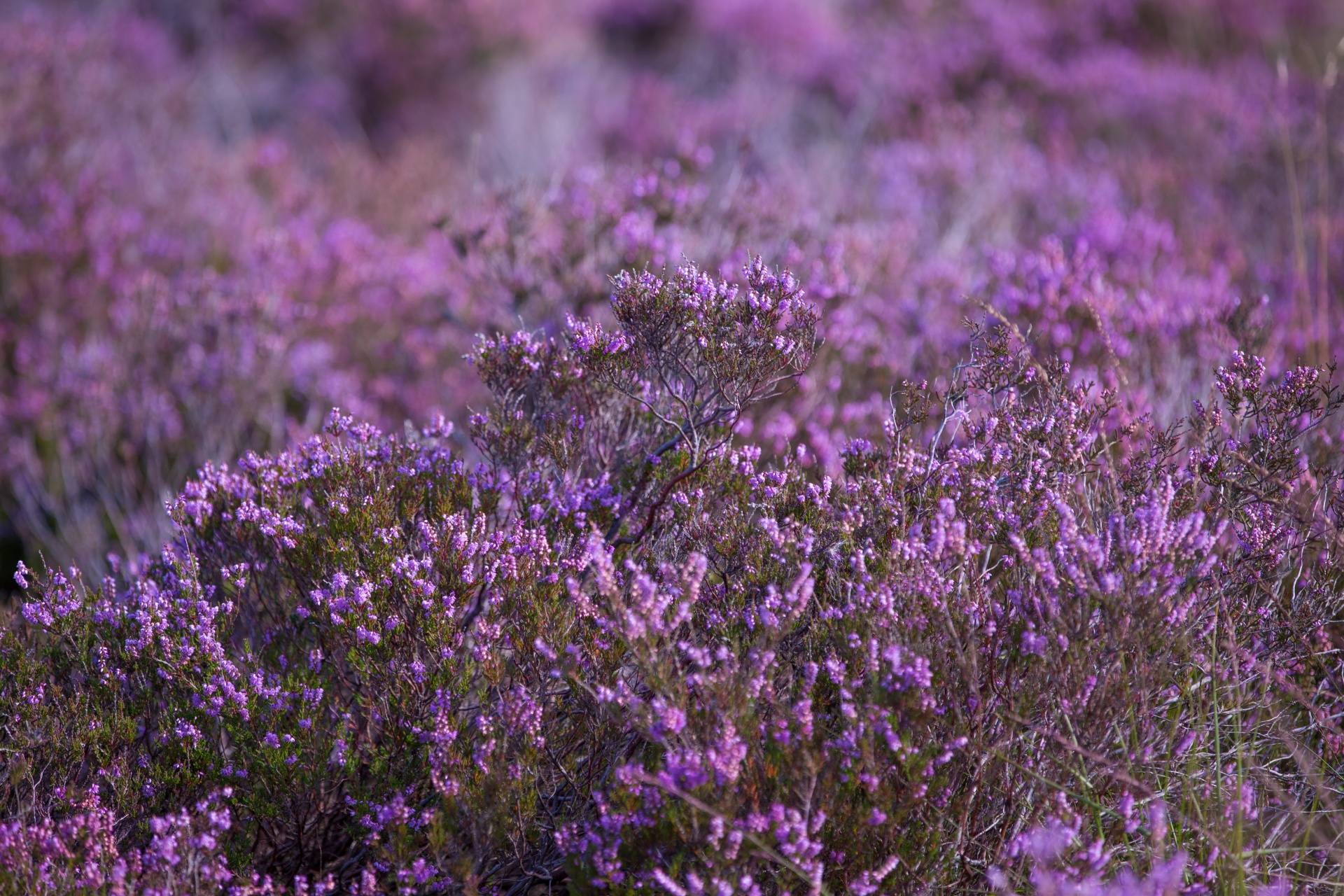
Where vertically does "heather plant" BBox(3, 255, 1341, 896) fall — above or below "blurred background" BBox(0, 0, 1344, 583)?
below

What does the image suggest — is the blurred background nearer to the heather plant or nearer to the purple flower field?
the purple flower field

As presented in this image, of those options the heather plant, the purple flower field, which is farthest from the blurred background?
the heather plant

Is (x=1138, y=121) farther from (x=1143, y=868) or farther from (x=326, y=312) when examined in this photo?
(x=1143, y=868)

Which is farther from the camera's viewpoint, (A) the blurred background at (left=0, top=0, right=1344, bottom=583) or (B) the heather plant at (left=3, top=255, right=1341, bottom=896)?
(A) the blurred background at (left=0, top=0, right=1344, bottom=583)

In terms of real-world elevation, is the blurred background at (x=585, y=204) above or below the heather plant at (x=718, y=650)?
above

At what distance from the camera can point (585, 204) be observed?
4.76 meters

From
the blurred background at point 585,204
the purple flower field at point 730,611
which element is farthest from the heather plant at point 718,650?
the blurred background at point 585,204

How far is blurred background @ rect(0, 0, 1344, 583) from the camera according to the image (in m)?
4.65

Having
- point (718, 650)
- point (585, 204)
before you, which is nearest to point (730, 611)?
point (718, 650)

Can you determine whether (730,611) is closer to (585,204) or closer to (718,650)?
(718,650)

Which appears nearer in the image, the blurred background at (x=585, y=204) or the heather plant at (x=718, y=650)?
the heather plant at (x=718, y=650)

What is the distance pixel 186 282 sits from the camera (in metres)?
5.63

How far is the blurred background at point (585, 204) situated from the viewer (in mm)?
4648

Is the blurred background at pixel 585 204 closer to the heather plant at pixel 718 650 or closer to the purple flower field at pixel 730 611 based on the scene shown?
the purple flower field at pixel 730 611
